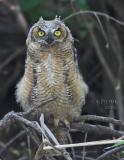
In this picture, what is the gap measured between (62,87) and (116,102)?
101cm

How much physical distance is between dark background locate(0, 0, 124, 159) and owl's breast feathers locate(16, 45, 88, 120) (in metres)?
0.73

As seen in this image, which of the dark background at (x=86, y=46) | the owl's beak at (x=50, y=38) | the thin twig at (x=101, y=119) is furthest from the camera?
the dark background at (x=86, y=46)

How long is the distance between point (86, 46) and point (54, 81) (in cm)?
163

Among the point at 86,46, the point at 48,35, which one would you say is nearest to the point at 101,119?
the point at 48,35

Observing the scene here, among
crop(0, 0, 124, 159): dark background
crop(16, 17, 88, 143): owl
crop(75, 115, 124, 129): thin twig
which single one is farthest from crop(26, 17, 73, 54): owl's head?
crop(0, 0, 124, 159): dark background

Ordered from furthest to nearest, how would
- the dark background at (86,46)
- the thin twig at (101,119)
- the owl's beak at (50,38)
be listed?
the dark background at (86,46) < the owl's beak at (50,38) < the thin twig at (101,119)

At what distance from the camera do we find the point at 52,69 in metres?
2.87

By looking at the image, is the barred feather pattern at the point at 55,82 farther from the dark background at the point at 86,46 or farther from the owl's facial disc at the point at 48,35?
the dark background at the point at 86,46

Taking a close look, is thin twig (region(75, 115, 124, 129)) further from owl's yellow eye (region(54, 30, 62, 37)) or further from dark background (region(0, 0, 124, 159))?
dark background (region(0, 0, 124, 159))

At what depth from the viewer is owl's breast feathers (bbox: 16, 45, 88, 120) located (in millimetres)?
2863

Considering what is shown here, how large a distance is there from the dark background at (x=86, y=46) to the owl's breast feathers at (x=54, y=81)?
73cm

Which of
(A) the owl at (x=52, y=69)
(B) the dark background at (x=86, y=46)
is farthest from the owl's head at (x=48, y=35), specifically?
(B) the dark background at (x=86, y=46)

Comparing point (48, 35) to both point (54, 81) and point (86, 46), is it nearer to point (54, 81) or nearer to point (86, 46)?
point (54, 81)

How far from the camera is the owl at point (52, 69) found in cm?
287
